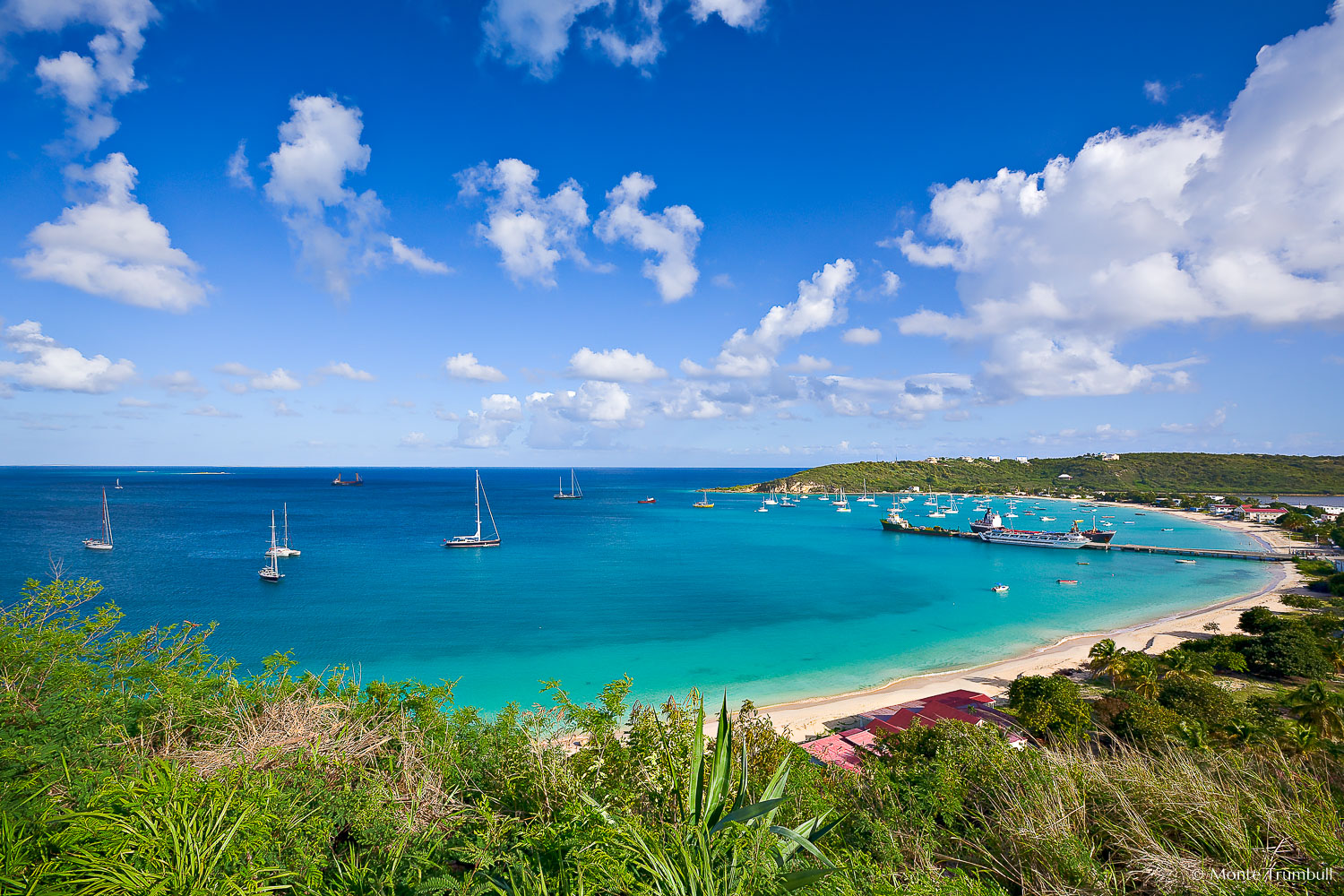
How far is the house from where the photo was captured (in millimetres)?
91000

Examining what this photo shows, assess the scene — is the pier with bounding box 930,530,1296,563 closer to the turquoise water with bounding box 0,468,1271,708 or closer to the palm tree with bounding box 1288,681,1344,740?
the turquoise water with bounding box 0,468,1271,708

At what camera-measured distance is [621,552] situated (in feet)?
208

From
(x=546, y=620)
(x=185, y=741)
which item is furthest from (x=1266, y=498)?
(x=185, y=741)

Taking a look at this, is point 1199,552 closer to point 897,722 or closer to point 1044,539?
point 1044,539

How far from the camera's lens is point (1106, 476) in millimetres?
156750

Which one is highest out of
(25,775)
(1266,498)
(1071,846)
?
(25,775)

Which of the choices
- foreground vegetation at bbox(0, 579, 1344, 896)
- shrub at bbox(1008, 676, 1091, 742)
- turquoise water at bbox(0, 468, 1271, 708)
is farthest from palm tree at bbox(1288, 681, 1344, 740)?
turquoise water at bbox(0, 468, 1271, 708)

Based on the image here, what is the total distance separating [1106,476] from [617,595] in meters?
170

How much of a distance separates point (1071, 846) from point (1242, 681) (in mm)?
28295

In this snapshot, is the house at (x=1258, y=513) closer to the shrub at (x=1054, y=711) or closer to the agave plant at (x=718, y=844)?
the shrub at (x=1054, y=711)

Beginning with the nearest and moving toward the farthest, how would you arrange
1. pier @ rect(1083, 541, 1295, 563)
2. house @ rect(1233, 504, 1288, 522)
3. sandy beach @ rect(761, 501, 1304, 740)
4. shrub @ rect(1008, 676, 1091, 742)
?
shrub @ rect(1008, 676, 1091, 742)
sandy beach @ rect(761, 501, 1304, 740)
pier @ rect(1083, 541, 1295, 563)
house @ rect(1233, 504, 1288, 522)

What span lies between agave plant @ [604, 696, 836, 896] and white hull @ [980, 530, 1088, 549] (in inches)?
3231

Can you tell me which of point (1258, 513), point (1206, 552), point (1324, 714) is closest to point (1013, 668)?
point (1324, 714)

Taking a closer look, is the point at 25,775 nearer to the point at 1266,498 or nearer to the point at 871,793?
the point at 871,793
